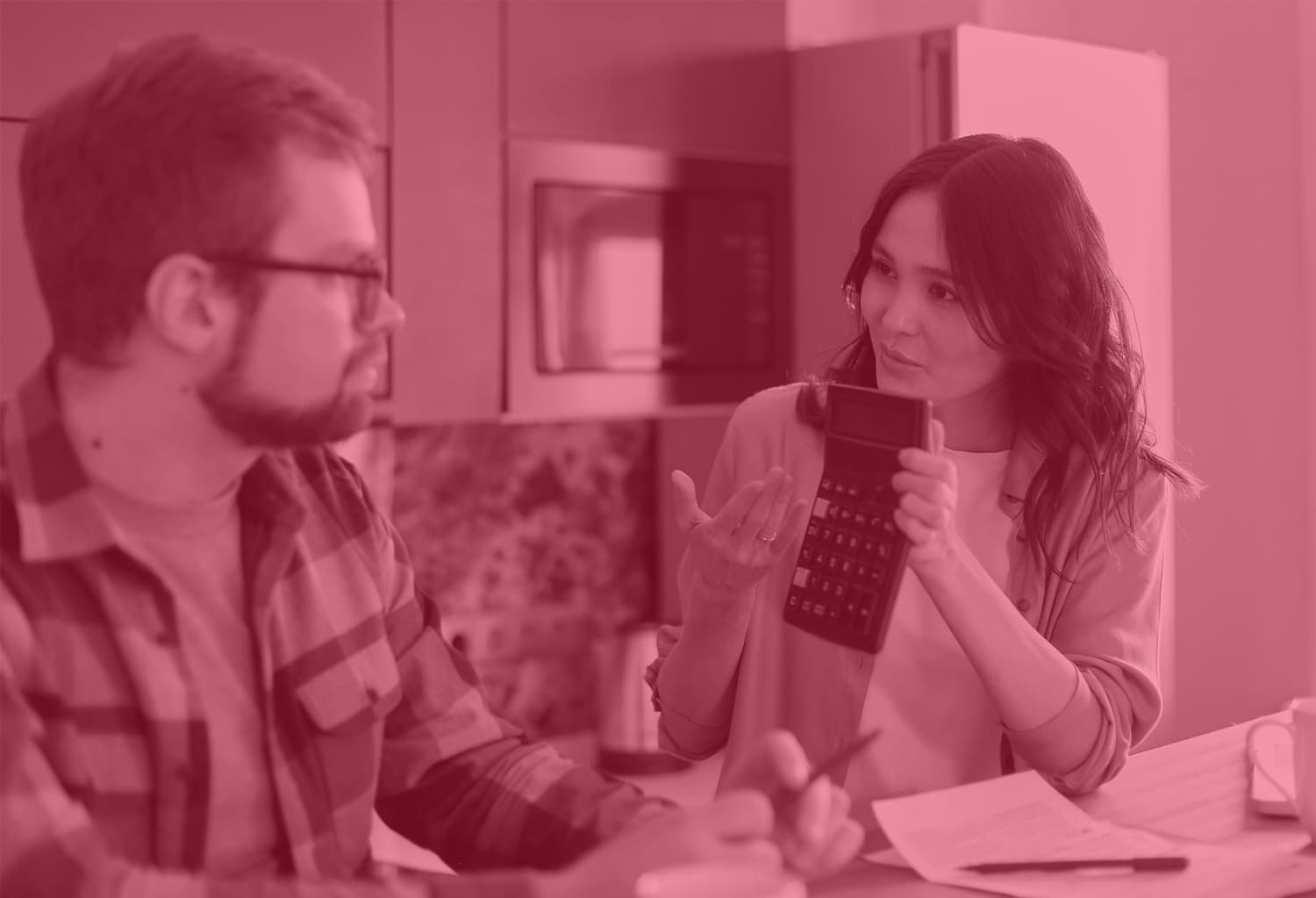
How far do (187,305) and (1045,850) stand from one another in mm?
724

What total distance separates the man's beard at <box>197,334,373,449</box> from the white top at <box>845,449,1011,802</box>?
66 cm

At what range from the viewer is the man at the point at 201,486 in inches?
37.9

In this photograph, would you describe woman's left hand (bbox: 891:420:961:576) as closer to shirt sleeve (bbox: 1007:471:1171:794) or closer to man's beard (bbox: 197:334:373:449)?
shirt sleeve (bbox: 1007:471:1171:794)

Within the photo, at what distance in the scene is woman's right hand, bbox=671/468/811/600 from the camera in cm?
133

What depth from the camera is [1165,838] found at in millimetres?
1239

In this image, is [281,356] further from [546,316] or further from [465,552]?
[465,552]

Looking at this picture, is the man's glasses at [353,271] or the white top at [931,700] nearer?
the man's glasses at [353,271]

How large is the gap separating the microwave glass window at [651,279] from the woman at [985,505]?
73 centimetres

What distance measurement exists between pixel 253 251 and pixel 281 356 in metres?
0.07

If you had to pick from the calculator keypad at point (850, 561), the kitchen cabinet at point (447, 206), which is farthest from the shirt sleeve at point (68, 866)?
the kitchen cabinet at point (447, 206)

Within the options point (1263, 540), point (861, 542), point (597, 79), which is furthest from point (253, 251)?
point (1263, 540)

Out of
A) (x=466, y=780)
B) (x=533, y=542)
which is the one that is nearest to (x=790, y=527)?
(x=466, y=780)

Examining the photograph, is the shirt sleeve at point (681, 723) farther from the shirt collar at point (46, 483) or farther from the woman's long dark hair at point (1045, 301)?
the shirt collar at point (46, 483)

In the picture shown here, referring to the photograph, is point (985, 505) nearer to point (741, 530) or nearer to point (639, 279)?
point (741, 530)
